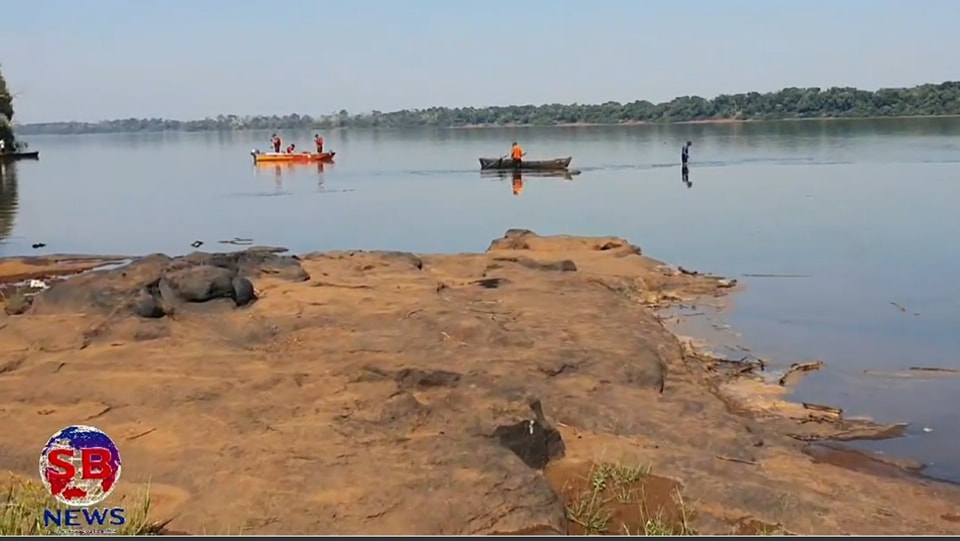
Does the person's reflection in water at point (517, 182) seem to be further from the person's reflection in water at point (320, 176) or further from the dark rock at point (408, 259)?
the dark rock at point (408, 259)

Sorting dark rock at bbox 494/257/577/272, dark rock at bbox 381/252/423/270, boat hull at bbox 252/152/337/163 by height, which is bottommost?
dark rock at bbox 494/257/577/272


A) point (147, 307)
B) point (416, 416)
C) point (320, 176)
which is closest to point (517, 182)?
point (320, 176)

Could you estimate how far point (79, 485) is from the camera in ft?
17.2

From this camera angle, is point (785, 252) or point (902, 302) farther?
point (785, 252)

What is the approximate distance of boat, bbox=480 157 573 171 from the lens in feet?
164

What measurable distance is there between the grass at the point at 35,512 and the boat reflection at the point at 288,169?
4688 cm

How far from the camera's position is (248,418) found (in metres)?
7.41

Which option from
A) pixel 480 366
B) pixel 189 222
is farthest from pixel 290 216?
pixel 480 366

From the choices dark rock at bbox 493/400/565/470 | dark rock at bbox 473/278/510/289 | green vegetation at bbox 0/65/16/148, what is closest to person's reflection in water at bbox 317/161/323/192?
green vegetation at bbox 0/65/16/148

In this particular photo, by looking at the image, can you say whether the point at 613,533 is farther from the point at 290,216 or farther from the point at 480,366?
the point at 290,216

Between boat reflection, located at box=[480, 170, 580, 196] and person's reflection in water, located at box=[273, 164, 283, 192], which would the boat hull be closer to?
person's reflection in water, located at box=[273, 164, 283, 192]

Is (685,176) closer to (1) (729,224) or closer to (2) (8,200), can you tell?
(1) (729,224)

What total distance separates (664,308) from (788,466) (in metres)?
8.64

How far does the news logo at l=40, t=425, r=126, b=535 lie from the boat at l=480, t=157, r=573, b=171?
148 ft
